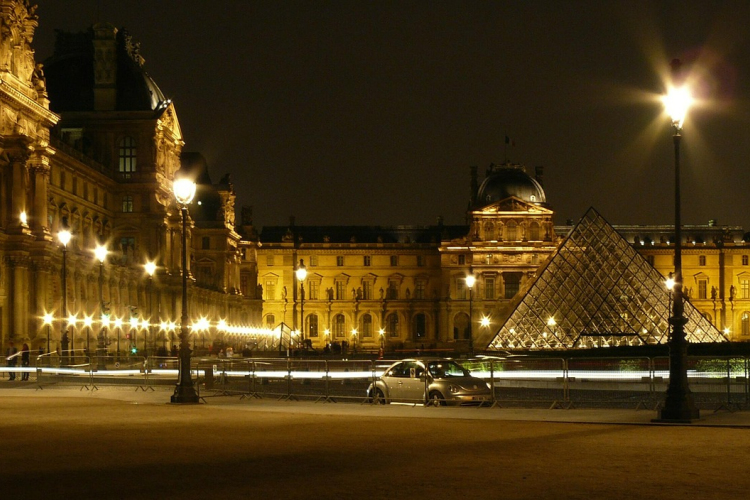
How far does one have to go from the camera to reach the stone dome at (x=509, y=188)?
4761 inches

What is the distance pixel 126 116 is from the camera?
7156cm

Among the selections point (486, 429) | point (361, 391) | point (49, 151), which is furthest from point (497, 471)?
point (49, 151)

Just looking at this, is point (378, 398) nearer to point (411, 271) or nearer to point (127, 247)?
point (127, 247)

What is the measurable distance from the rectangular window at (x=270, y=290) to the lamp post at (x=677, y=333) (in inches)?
4064

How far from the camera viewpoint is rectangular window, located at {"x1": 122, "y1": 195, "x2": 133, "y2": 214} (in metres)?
72.1

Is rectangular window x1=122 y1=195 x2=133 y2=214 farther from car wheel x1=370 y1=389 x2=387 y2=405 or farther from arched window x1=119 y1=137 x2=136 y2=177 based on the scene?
car wheel x1=370 y1=389 x2=387 y2=405

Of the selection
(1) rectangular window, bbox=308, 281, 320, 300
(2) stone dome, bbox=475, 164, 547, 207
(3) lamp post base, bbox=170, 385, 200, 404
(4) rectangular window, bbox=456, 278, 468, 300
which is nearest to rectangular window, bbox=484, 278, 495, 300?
(4) rectangular window, bbox=456, 278, 468, 300

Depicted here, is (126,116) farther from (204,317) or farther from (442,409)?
(442,409)

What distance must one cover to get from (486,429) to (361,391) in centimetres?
1296

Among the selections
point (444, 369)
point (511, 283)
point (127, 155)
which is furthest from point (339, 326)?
point (444, 369)

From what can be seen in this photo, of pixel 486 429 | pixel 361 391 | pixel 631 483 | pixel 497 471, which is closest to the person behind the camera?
pixel 631 483

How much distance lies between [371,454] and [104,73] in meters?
62.3

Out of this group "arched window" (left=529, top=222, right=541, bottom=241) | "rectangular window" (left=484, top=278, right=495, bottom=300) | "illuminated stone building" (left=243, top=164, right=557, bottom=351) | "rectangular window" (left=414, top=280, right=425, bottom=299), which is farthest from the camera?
"rectangular window" (left=414, top=280, right=425, bottom=299)

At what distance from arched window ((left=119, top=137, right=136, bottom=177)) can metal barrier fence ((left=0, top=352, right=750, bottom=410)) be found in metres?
37.5
